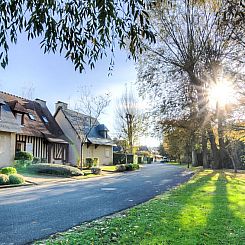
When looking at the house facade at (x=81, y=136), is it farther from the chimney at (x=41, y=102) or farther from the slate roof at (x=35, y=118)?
the chimney at (x=41, y=102)

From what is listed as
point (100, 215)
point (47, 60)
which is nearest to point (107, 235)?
point (100, 215)

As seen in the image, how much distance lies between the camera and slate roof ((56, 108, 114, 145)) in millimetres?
33531

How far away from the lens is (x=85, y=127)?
36344 millimetres

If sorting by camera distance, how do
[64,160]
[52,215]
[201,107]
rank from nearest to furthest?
[52,215] → [201,107] → [64,160]

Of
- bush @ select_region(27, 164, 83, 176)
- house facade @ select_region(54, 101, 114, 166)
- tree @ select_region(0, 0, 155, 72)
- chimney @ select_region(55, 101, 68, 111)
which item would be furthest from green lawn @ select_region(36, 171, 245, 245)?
chimney @ select_region(55, 101, 68, 111)

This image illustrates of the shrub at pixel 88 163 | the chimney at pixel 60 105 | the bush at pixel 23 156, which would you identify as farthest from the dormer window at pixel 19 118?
the chimney at pixel 60 105

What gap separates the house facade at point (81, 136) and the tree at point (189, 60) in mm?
10367

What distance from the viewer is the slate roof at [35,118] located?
84.9 ft

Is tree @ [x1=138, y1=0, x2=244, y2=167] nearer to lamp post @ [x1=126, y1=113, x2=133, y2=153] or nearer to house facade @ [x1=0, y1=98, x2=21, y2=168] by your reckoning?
house facade @ [x1=0, y1=98, x2=21, y2=168]

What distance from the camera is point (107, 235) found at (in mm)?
5309

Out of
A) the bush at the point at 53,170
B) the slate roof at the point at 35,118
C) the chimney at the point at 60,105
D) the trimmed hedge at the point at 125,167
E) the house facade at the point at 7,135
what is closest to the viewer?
the bush at the point at 53,170

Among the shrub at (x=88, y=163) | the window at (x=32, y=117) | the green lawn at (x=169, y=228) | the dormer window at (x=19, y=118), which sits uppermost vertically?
the window at (x=32, y=117)

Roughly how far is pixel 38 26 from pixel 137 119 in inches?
1583

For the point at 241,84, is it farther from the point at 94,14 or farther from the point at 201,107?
the point at 94,14
